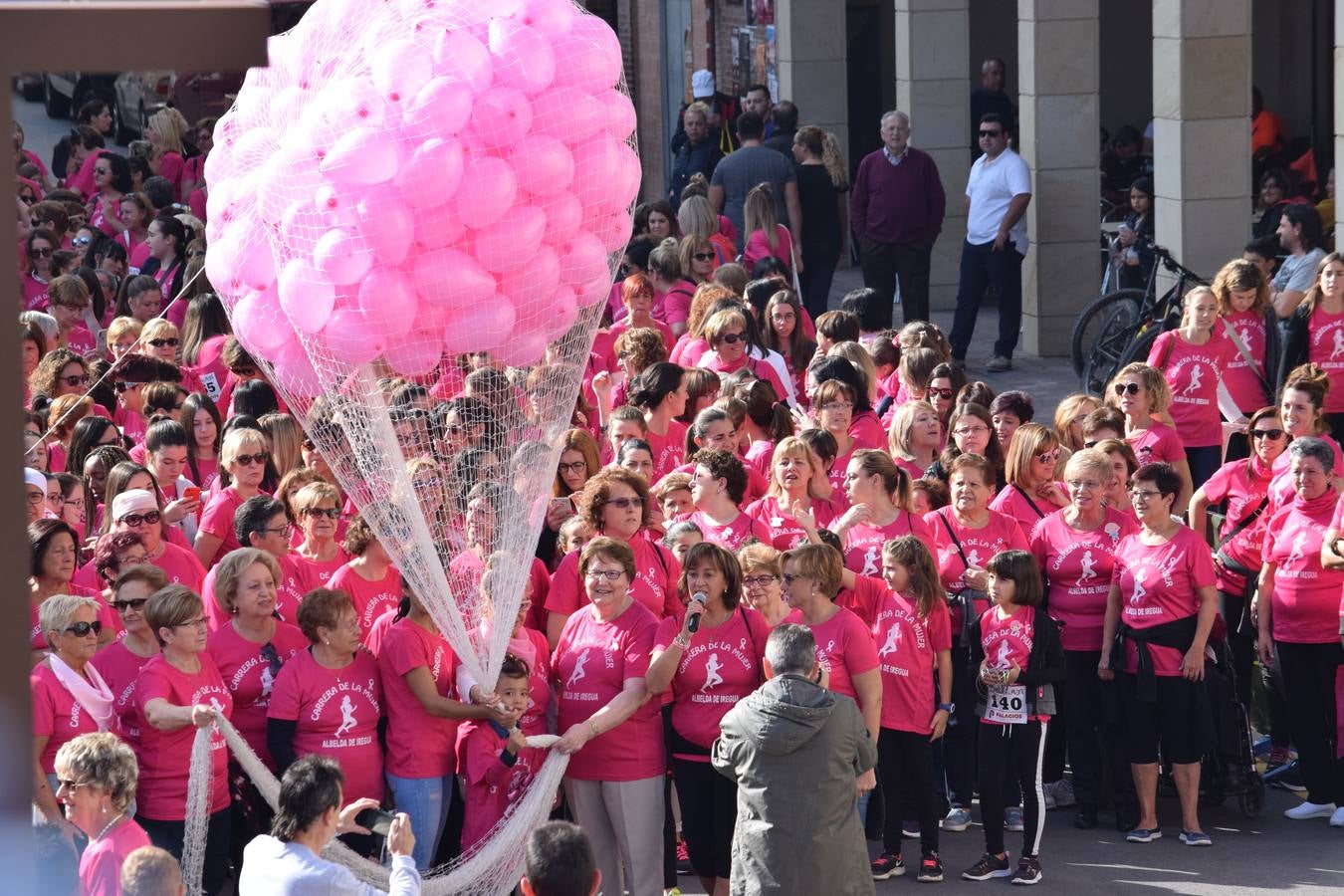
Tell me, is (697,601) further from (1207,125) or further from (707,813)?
(1207,125)

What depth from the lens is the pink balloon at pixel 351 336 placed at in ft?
19.1

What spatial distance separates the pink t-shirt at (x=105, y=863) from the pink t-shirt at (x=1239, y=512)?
4997mm

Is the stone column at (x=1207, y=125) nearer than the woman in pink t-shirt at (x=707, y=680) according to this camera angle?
No

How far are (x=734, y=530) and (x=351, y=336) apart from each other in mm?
2426

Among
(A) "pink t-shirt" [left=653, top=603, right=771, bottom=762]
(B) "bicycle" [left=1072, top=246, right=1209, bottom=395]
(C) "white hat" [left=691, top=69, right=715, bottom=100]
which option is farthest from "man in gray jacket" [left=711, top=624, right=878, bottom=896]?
(C) "white hat" [left=691, top=69, right=715, bottom=100]

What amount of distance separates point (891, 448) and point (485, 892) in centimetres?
330

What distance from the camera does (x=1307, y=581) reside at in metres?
7.84

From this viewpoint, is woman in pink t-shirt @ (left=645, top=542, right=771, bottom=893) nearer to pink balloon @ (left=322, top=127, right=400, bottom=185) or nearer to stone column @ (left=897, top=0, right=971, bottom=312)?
pink balloon @ (left=322, top=127, right=400, bottom=185)

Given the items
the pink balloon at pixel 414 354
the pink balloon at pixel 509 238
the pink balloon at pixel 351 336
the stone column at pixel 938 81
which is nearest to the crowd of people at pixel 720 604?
the pink balloon at pixel 414 354

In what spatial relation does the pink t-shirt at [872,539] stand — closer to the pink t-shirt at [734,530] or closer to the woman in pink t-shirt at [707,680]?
the pink t-shirt at [734,530]

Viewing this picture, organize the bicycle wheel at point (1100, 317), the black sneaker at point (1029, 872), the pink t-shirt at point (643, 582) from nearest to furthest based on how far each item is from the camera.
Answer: the pink t-shirt at point (643, 582) → the black sneaker at point (1029, 872) → the bicycle wheel at point (1100, 317)

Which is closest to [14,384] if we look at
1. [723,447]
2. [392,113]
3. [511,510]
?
[392,113]

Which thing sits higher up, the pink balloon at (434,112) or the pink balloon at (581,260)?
the pink balloon at (434,112)

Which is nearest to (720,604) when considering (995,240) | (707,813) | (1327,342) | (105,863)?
(707,813)
